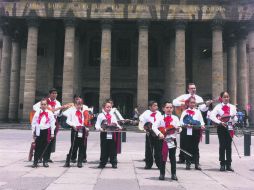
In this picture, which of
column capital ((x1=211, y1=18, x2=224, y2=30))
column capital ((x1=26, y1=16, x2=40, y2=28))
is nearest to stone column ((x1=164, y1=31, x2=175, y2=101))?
column capital ((x1=211, y1=18, x2=224, y2=30))

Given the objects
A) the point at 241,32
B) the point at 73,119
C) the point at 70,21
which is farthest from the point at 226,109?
the point at 241,32

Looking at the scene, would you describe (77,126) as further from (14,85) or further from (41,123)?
(14,85)

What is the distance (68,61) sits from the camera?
36000 millimetres

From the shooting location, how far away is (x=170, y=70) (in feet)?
132

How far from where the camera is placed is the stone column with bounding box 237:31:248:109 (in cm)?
4072

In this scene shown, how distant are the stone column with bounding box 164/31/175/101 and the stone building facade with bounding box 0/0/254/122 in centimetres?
11

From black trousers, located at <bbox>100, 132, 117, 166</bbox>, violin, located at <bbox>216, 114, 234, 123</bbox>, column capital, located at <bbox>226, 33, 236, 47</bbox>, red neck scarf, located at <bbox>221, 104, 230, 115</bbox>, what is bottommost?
black trousers, located at <bbox>100, 132, 117, 166</bbox>

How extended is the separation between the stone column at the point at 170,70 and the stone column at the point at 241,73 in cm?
790

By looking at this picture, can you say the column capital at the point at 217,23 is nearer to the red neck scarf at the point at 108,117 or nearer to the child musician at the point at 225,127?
the child musician at the point at 225,127

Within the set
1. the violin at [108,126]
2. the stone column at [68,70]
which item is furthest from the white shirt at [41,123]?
the stone column at [68,70]

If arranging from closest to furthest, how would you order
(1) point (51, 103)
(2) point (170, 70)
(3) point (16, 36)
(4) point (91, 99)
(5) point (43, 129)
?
(5) point (43, 129), (1) point (51, 103), (2) point (170, 70), (3) point (16, 36), (4) point (91, 99)

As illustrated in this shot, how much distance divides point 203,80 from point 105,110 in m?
33.0

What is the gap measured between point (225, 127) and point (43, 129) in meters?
5.69

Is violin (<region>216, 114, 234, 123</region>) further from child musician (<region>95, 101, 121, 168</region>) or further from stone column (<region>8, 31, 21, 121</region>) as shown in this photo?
stone column (<region>8, 31, 21, 121</region>)
